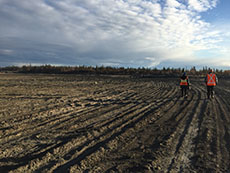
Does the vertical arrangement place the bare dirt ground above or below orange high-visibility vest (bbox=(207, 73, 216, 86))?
below

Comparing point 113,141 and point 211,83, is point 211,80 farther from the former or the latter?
point 113,141

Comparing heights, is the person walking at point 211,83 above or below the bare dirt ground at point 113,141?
above

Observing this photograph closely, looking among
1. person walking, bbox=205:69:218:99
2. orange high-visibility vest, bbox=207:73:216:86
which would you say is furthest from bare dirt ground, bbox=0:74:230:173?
orange high-visibility vest, bbox=207:73:216:86

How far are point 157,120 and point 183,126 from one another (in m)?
0.95

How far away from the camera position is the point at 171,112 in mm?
7199

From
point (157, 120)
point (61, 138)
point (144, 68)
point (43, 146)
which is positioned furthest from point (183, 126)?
point (144, 68)

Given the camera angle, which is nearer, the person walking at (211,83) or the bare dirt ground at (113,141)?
the bare dirt ground at (113,141)

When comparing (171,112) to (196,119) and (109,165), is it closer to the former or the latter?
(196,119)

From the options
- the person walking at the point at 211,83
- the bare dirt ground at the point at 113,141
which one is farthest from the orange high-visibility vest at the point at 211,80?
the bare dirt ground at the point at 113,141

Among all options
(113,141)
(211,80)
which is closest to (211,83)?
(211,80)

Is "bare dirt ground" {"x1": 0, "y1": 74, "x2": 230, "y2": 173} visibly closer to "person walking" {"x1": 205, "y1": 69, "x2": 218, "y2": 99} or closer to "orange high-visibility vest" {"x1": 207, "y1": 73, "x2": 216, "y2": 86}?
"person walking" {"x1": 205, "y1": 69, "x2": 218, "y2": 99}

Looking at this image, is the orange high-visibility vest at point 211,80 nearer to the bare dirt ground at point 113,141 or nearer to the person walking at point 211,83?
the person walking at point 211,83

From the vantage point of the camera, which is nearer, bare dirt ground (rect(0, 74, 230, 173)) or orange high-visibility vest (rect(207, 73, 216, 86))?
bare dirt ground (rect(0, 74, 230, 173))

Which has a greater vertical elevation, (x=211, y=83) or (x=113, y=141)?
(x=211, y=83)
